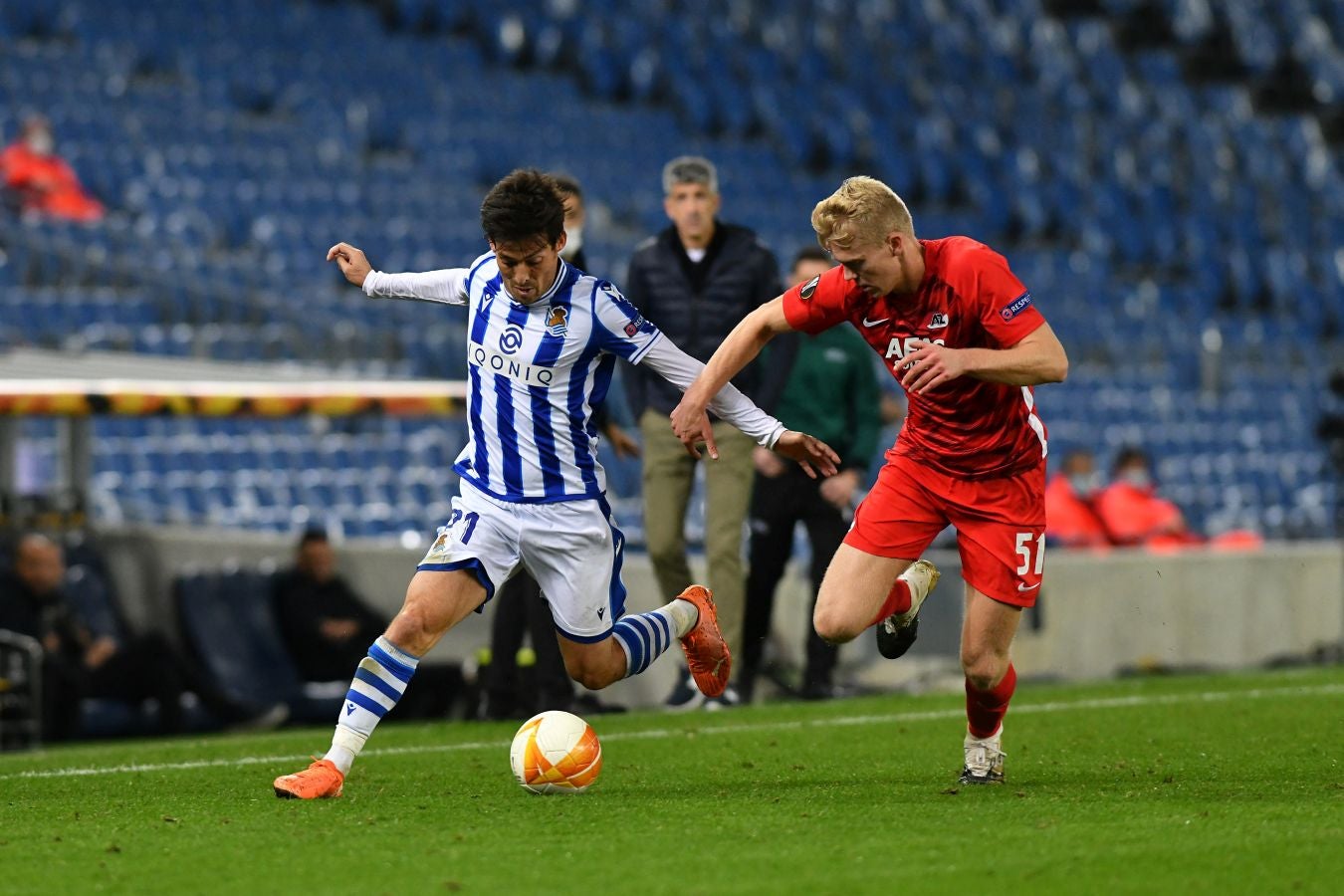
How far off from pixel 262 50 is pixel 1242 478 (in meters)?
10.8

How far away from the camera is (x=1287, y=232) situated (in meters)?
25.4

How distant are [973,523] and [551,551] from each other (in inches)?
51.1

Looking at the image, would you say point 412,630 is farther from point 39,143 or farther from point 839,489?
point 39,143

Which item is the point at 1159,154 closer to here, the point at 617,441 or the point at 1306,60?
the point at 1306,60

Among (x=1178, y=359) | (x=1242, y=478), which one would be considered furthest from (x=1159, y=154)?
(x=1242, y=478)

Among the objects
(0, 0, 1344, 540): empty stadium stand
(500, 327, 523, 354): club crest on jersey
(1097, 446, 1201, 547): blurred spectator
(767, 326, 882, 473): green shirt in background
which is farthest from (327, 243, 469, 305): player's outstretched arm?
(1097, 446, 1201, 547): blurred spectator

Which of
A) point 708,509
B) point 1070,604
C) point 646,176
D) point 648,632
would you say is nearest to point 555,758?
point 648,632

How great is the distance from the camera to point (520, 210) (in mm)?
6285

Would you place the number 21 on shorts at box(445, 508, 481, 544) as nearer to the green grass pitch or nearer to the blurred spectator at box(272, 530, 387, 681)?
the green grass pitch

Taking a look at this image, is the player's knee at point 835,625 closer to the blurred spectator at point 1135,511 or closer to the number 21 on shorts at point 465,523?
the number 21 on shorts at point 465,523

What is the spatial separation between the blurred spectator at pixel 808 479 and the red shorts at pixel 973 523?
3.47 metres

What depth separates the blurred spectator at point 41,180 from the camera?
16781mm

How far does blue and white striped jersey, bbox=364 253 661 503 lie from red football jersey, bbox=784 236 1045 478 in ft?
1.89

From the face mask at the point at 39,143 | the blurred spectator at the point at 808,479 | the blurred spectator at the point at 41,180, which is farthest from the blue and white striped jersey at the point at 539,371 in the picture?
the face mask at the point at 39,143
